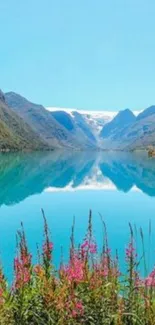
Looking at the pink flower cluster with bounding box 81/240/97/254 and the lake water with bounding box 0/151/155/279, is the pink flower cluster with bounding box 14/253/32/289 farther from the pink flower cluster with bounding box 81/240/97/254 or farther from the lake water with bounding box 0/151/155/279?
the lake water with bounding box 0/151/155/279

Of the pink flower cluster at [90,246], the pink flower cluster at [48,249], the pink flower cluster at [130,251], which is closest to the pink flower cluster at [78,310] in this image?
the pink flower cluster at [90,246]

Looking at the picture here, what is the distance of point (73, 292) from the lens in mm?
7992

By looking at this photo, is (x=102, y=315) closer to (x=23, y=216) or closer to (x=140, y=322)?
(x=140, y=322)

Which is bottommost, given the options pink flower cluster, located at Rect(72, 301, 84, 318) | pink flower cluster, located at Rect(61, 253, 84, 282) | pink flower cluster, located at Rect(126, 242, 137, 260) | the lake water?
pink flower cluster, located at Rect(72, 301, 84, 318)

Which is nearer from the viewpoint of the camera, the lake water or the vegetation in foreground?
the vegetation in foreground

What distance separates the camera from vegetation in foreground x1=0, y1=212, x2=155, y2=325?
816 centimetres

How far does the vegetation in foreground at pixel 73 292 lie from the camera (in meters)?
8.16

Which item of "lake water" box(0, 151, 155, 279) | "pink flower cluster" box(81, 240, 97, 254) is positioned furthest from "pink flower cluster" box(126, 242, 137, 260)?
"lake water" box(0, 151, 155, 279)

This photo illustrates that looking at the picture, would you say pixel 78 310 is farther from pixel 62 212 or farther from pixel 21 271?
pixel 62 212

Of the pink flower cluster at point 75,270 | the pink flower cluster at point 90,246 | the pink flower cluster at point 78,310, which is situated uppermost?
the pink flower cluster at point 90,246

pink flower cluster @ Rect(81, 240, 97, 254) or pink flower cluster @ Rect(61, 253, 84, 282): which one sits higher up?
pink flower cluster @ Rect(81, 240, 97, 254)

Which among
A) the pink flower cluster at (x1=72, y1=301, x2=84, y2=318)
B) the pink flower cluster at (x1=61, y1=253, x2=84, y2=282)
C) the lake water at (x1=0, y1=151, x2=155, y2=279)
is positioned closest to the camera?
the pink flower cluster at (x1=72, y1=301, x2=84, y2=318)

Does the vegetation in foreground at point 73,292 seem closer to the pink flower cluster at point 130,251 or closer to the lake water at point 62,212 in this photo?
the pink flower cluster at point 130,251

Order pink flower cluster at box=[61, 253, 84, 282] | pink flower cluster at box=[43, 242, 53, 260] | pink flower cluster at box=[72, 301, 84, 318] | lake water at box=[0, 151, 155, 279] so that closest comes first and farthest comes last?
pink flower cluster at box=[72, 301, 84, 318], pink flower cluster at box=[61, 253, 84, 282], pink flower cluster at box=[43, 242, 53, 260], lake water at box=[0, 151, 155, 279]
